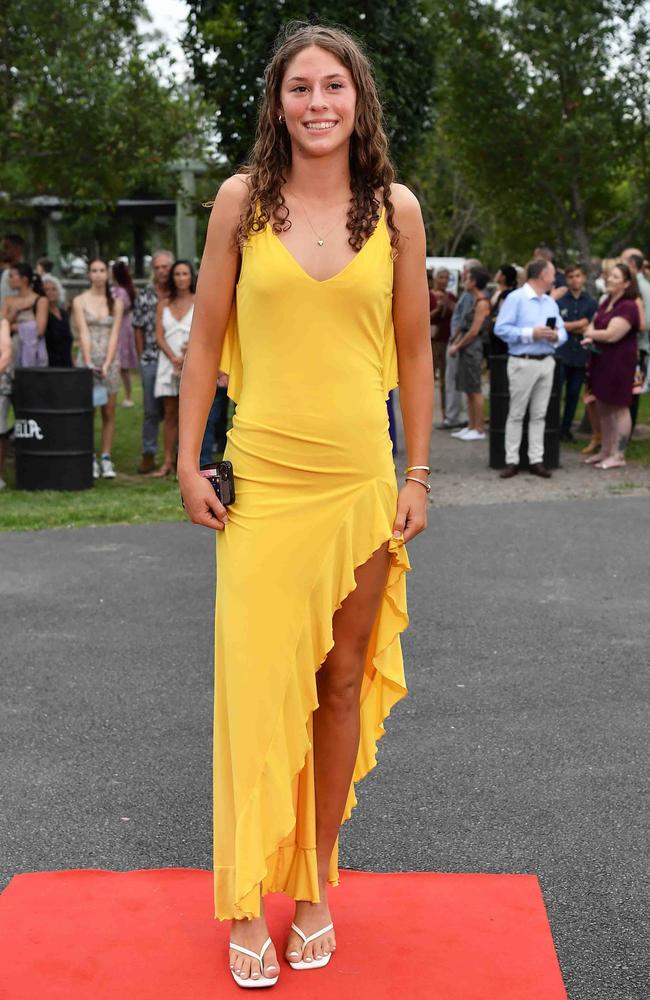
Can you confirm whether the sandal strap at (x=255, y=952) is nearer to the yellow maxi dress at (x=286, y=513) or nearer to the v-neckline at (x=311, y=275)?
the yellow maxi dress at (x=286, y=513)

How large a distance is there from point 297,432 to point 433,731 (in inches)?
96.2

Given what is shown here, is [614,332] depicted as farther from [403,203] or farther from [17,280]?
[403,203]

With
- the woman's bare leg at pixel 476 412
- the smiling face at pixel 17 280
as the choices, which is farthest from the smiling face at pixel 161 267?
the woman's bare leg at pixel 476 412

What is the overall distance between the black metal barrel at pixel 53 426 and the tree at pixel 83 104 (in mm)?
5628

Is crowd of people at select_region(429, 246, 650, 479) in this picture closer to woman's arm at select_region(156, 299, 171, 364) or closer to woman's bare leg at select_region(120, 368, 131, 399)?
woman's arm at select_region(156, 299, 171, 364)

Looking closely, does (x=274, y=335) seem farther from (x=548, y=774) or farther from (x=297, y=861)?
(x=548, y=774)

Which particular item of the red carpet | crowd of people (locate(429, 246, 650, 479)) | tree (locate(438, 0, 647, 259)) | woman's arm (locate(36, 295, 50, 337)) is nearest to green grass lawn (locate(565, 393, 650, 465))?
crowd of people (locate(429, 246, 650, 479))

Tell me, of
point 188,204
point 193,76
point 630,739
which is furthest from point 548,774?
point 188,204

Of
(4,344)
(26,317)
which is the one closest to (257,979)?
(4,344)

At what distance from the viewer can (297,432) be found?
2.91m

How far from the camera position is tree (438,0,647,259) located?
698 inches

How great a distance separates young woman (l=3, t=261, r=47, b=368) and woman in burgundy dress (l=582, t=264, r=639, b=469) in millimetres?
5389

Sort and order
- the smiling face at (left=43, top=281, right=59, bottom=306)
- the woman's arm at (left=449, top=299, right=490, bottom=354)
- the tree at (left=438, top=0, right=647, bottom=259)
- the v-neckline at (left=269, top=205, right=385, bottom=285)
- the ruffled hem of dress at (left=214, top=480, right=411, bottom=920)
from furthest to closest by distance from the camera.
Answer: the tree at (left=438, top=0, right=647, bottom=259) → the smiling face at (left=43, top=281, right=59, bottom=306) → the woman's arm at (left=449, top=299, right=490, bottom=354) → the ruffled hem of dress at (left=214, top=480, right=411, bottom=920) → the v-neckline at (left=269, top=205, right=385, bottom=285)

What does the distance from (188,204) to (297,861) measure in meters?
16.0
